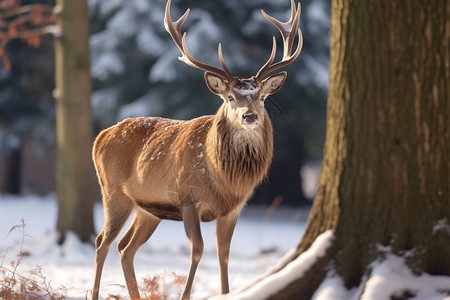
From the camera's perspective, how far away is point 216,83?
5.27 m

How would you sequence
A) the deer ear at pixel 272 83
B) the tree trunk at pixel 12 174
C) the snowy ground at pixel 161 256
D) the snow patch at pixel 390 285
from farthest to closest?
the tree trunk at pixel 12 174, the snowy ground at pixel 161 256, the deer ear at pixel 272 83, the snow patch at pixel 390 285

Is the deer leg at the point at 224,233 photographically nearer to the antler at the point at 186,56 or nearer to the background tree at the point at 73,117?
the antler at the point at 186,56

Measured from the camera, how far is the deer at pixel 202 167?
5.16 meters

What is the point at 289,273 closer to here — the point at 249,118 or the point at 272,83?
the point at 249,118

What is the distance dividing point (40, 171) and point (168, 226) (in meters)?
14.9

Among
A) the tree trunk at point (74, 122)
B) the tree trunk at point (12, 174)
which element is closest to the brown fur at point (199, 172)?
the tree trunk at point (74, 122)

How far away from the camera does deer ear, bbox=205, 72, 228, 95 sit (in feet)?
17.2

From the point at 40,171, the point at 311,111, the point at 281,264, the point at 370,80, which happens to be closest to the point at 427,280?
the point at 281,264

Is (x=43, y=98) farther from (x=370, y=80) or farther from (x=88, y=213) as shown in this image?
(x=370, y=80)

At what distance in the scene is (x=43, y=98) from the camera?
64.7 feet

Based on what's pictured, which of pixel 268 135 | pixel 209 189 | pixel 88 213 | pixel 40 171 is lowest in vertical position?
pixel 40 171

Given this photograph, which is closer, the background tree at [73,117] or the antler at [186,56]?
the antler at [186,56]

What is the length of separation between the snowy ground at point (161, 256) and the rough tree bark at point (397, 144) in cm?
162

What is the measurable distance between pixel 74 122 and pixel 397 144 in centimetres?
651
